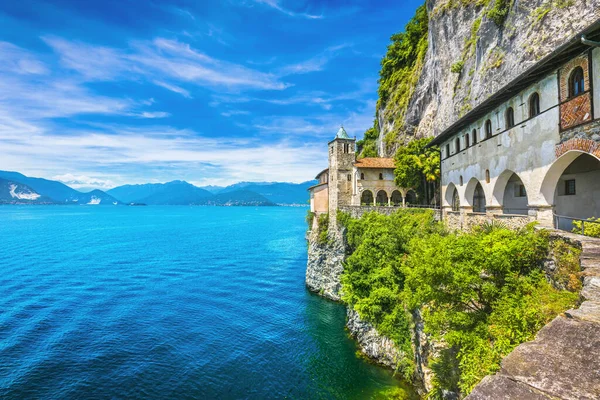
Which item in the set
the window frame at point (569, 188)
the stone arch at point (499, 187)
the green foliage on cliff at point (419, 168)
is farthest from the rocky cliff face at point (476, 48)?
the stone arch at point (499, 187)

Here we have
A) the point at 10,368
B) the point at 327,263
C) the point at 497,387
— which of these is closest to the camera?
the point at 497,387

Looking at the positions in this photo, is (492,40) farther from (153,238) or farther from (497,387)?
(153,238)

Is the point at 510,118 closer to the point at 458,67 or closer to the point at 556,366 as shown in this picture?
the point at 556,366

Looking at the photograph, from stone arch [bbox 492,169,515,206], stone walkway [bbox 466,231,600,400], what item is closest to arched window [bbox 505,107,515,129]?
stone arch [bbox 492,169,515,206]

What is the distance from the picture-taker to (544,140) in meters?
17.2

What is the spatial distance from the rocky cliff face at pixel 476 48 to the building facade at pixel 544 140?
310 inches

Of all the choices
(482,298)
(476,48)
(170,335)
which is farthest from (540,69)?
(170,335)

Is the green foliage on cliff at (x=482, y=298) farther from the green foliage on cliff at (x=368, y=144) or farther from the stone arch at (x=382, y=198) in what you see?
the green foliage on cliff at (x=368, y=144)

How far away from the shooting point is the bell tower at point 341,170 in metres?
52.4

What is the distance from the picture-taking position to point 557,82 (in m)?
16.2

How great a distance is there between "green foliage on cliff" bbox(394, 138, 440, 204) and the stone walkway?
1620 inches

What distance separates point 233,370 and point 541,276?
2253 centimetres

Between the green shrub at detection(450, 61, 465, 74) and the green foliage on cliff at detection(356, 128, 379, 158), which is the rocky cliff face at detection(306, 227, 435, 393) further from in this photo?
the green foliage on cliff at detection(356, 128, 379, 158)

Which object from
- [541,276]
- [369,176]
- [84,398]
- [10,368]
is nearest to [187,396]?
[84,398]
